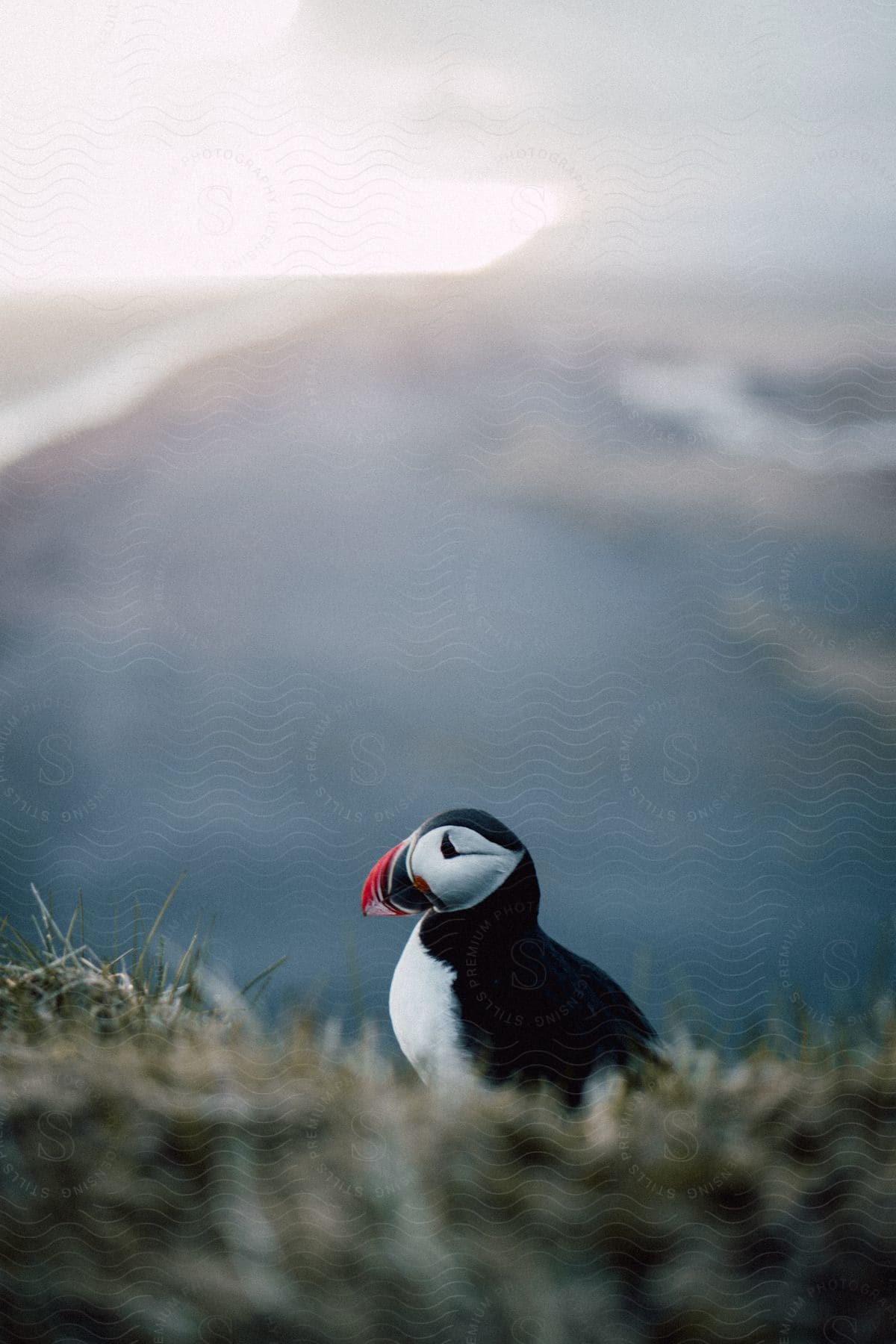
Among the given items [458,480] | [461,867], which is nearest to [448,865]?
[461,867]

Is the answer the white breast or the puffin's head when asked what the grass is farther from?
the puffin's head

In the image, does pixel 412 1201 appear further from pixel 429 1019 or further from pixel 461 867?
pixel 461 867

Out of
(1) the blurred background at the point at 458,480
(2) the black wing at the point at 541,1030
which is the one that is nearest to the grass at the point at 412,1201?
(2) the black wing at the point at 541,1030

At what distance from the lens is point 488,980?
122 centimetres

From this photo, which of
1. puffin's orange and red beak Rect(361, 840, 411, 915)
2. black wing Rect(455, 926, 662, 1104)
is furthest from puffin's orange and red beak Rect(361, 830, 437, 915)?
black wing Rect(455, 926, 662, 1104)

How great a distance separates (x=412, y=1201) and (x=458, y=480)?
833 mm

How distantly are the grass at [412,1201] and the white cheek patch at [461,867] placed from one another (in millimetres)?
221

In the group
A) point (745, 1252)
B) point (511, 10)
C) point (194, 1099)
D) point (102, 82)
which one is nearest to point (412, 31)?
point (511, 10)

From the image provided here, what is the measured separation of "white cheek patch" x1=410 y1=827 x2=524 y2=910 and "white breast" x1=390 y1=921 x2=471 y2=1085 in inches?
2.8

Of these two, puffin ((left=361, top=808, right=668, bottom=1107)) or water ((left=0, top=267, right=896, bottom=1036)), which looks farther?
water ((left=0, top=267, right=896, bottom=1036))

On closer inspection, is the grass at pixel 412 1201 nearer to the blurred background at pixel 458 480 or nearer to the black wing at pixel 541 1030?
the black wing at pixel 541 1030

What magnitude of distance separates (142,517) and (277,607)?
0.67 ft

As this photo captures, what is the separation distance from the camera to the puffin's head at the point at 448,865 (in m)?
A: 1.26

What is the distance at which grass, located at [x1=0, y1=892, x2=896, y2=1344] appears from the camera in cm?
113
